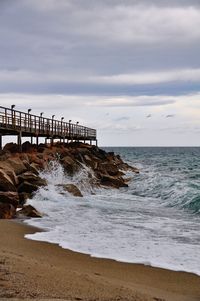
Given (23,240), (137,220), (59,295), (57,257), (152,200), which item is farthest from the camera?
(152,200)

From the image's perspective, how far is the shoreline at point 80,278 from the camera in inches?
193

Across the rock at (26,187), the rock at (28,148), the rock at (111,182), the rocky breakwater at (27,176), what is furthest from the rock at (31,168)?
the rock at (28,148)

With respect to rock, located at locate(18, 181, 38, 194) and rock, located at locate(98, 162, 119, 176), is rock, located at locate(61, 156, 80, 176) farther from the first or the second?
rock, located at locate(18, 181, 38, 194)

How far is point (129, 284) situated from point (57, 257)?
6.24 feet

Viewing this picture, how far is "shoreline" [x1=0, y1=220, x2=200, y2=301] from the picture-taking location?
489 centimetres

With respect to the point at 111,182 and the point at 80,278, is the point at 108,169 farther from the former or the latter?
the point at 80,278

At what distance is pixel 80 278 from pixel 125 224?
5.68m

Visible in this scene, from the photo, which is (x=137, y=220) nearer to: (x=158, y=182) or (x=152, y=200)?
(x=152, y=200)

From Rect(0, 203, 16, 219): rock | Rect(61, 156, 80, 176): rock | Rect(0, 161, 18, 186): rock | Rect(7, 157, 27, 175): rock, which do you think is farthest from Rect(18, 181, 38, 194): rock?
Rect(61, 156, 80, 176): rock

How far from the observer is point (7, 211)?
37.7ft

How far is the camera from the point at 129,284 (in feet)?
19.6

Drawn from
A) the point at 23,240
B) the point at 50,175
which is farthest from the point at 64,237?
the point at 50,175

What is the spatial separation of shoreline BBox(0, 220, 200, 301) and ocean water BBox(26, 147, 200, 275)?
45cm

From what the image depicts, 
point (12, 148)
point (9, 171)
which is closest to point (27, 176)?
point (9, 171)
